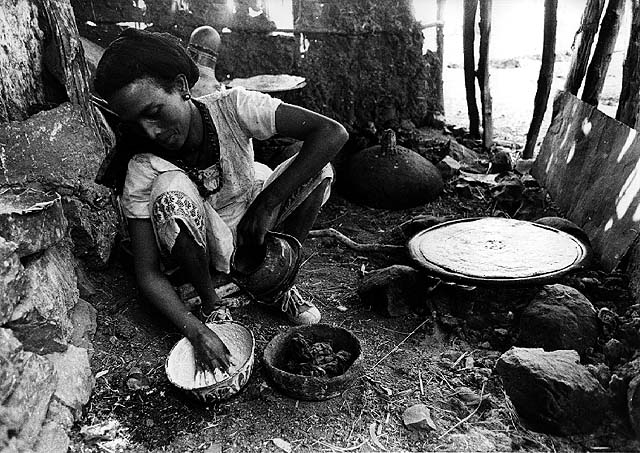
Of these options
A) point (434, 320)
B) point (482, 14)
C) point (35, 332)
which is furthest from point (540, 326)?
A: point (482, 14)

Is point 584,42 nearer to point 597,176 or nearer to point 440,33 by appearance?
point 597,176

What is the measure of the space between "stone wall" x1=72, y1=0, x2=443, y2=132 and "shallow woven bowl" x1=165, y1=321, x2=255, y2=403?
2.88 meters

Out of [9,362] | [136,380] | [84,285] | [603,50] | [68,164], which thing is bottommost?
[136,380]

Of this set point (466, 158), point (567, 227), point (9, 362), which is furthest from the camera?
point (466, 158)

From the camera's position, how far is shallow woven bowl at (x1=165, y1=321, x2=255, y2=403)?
78.1 inches

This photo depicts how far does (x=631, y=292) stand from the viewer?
2.64 m

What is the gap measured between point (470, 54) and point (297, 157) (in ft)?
11.6

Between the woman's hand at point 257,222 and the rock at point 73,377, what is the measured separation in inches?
32.6

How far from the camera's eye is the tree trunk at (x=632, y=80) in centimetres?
334

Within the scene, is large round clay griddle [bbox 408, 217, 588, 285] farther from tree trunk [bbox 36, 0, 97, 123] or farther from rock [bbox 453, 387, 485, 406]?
tree trunk [bbox 36, 0, 97, 123]

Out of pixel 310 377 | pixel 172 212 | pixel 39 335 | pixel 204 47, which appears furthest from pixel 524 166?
pixel 39 335

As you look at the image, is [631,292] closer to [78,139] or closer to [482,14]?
[78,139]

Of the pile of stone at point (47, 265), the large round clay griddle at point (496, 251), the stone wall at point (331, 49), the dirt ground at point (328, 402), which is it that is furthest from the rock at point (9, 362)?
the stone wall at point (331, 49)

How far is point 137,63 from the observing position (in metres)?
2.02
